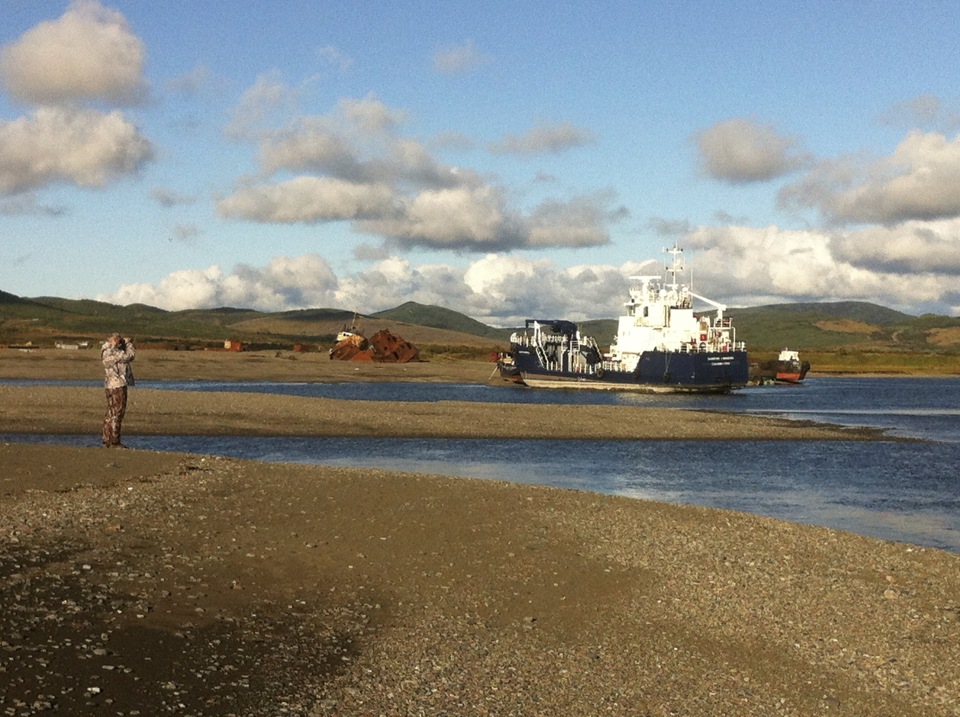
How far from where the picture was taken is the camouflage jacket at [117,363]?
23203 millimetres

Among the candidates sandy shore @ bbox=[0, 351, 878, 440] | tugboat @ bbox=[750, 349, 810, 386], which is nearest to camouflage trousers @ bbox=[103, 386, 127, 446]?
sandy shore @ bbox=[0, 351, 878, 440]

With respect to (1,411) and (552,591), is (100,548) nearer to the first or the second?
(552,591)

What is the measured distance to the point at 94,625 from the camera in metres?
9.95

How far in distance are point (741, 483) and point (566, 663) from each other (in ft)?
63.6

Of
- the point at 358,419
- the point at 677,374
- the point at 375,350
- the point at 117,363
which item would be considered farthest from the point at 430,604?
the point at 375,350

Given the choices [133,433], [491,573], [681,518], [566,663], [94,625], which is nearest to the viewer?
[94,625]

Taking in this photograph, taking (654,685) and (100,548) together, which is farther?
(100,548)

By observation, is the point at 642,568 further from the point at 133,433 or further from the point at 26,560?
the point at 133,433

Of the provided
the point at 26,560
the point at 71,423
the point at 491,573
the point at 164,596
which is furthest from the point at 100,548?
the point at 71,423

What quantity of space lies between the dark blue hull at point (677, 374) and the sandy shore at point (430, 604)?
71.4 meters

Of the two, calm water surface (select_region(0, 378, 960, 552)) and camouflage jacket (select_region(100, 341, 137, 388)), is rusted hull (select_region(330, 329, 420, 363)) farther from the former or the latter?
camouflage jacket (select_region(100, 341, 137, 388))

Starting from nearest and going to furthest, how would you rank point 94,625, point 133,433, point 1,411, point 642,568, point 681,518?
point 94,625
point 642,568
point 681,518
point 133,433
point 1,411

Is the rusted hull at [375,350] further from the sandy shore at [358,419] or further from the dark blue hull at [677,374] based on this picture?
the sandy shore at [358,419]

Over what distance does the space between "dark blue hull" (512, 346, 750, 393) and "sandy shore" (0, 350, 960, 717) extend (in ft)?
234
